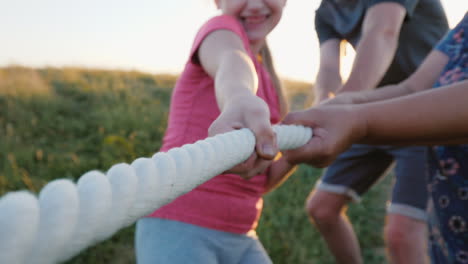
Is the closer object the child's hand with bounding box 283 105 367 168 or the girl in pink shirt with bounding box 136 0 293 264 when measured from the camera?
the girl in pink shirt with bounding box 136 0 293 264

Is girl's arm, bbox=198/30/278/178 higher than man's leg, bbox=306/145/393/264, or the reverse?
girl's arm, bbox=198/30/278/178

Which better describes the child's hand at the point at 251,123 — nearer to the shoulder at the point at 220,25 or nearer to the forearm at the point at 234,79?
the forearm at the point at 234,79

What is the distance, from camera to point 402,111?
3.39ft

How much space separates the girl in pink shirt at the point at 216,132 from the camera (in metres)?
0.88

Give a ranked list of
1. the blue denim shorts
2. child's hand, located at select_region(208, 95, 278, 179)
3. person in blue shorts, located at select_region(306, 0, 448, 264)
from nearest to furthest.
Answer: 1. child's hand, located at select_region(208, 95, 278, 179)
2. the blue denim shorts
3. person in blue shorts, located at select_region(306, 0, 448, 264)

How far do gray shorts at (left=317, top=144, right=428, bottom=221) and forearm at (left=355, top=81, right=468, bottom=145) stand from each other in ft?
3.31

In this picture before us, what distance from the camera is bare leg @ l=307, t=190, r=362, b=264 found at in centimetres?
220

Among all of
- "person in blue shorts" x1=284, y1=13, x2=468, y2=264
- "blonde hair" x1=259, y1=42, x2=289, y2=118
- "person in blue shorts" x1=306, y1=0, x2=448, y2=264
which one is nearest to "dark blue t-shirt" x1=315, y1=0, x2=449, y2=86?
"person in blue shorts" x1=306, y1=0, x2=448, y2=264

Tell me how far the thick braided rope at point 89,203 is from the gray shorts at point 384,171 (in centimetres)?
173

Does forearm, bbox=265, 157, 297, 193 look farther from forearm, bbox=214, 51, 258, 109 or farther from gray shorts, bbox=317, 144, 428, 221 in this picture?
gray shorts, bbox=317, 144, 428, 221

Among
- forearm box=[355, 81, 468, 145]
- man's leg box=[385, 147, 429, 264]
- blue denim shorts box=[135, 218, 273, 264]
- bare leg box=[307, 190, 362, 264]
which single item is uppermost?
forearm box=[355, 81, 468, 145]

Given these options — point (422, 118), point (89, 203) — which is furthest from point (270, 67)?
point (89, 203)

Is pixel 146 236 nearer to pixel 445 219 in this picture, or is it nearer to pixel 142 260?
pixel 142 260

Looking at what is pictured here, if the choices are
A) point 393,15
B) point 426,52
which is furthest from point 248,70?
point 426,52
